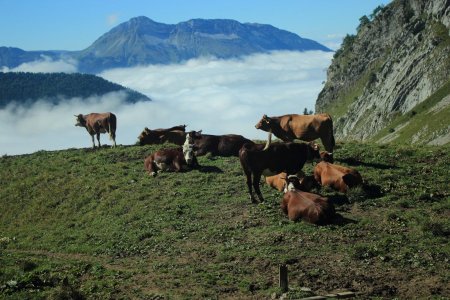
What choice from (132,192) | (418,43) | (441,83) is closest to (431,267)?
(132,192)

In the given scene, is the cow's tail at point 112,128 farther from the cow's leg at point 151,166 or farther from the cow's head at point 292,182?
the cow's head at point 292,182

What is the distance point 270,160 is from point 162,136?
56.5 feet

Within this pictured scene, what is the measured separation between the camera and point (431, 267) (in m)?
16.7

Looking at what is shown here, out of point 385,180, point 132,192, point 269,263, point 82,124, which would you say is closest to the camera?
point 269,263

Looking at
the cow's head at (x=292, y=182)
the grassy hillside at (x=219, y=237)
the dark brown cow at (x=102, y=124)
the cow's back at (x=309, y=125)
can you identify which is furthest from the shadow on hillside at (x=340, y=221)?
the dark brown cow at (x=102, y=124)

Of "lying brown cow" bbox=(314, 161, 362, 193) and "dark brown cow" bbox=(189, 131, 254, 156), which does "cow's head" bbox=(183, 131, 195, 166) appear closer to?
"dark brown cow" bbox=(189, 131, 254, 156)

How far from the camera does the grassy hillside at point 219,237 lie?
16.8 metres

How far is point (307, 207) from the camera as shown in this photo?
68.2ft

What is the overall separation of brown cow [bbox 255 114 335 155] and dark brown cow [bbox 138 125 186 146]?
8.38m

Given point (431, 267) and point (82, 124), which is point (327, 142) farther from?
point (82, 124)

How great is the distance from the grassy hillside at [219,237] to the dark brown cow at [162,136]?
782 centimetres

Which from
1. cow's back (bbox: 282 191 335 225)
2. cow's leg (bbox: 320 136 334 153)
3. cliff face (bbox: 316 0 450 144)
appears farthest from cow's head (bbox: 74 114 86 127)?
cliff face (bbox: 316 0 450 144)

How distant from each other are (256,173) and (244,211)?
198cm

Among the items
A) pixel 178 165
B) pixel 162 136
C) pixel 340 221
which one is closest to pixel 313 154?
pixel 340 221
